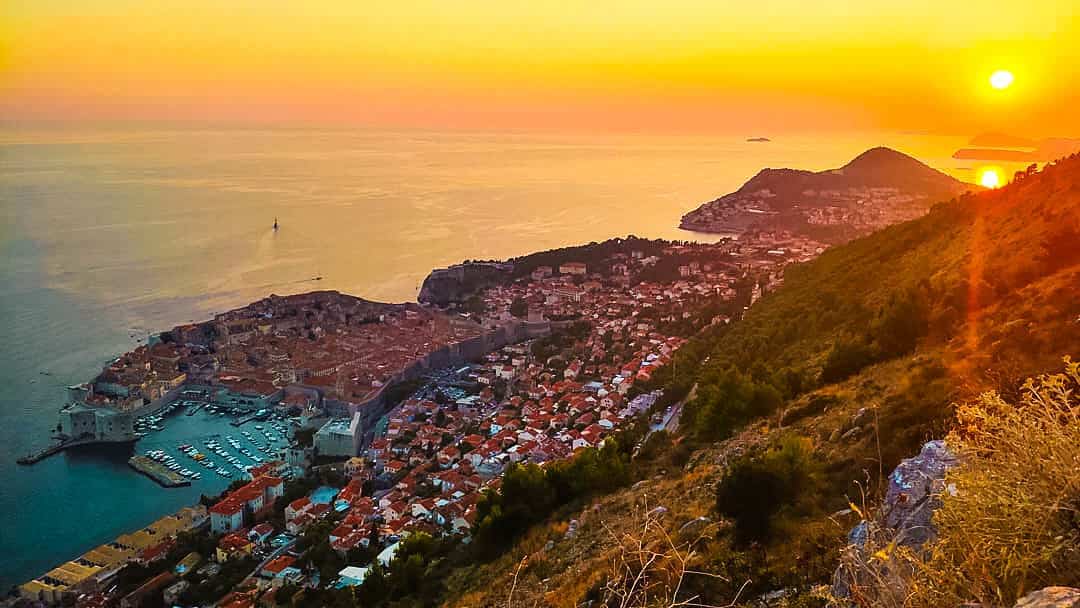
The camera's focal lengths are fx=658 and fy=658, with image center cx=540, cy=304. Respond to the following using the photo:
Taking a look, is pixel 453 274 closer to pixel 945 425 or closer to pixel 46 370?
pixel 46 370

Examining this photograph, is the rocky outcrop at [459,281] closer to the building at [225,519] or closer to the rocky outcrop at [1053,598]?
the building at [225,519]

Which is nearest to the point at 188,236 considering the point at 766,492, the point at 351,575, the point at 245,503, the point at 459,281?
the point at 459,281

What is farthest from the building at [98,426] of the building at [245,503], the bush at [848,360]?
the bush at [848,360]

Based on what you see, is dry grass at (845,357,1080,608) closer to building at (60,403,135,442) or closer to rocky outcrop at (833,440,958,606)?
rocky outcrop at (833,440,958,606)

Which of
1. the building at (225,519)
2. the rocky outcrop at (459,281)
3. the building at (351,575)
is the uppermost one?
the rocky outcrop at (459,281)

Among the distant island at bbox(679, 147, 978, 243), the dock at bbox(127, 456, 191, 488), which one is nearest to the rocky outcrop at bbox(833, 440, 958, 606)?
the dock at bbox(127, 456, 191, 488)

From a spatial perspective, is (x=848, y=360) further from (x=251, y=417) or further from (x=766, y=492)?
(x=251, y=417)
